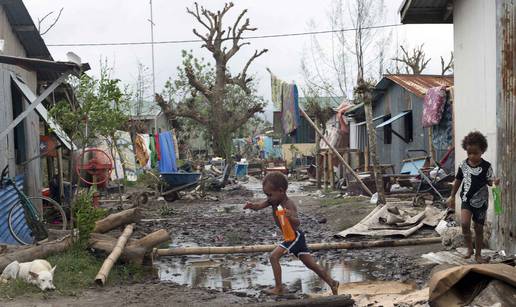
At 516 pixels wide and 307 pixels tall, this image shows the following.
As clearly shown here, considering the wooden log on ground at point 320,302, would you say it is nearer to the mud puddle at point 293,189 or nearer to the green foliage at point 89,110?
the green foliage at point 89,110

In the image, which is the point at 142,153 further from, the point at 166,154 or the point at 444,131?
the point at 444,131

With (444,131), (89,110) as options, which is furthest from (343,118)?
(89,110)

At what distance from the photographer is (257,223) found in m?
11.6

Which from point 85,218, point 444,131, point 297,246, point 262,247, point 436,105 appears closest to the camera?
point 297,246

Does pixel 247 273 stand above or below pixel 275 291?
below

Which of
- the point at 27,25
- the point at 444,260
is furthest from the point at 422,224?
the point at 27,25

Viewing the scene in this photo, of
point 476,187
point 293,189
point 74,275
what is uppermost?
point 476,187

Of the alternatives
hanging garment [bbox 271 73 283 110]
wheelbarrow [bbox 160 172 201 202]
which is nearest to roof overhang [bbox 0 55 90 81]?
hanging garment [bbox 271 73 283 110]

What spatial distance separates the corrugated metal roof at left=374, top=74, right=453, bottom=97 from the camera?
16312 mm

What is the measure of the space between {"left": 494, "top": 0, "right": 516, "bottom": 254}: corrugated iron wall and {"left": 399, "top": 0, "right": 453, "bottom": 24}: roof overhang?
8.50 feet

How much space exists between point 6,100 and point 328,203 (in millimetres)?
7864

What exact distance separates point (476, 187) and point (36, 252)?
16.0 ft

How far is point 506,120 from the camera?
20.2 feet

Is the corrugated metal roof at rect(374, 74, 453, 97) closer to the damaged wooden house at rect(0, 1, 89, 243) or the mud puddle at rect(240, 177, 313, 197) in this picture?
the mud puddle at rect(240, 177, 313, 197)
